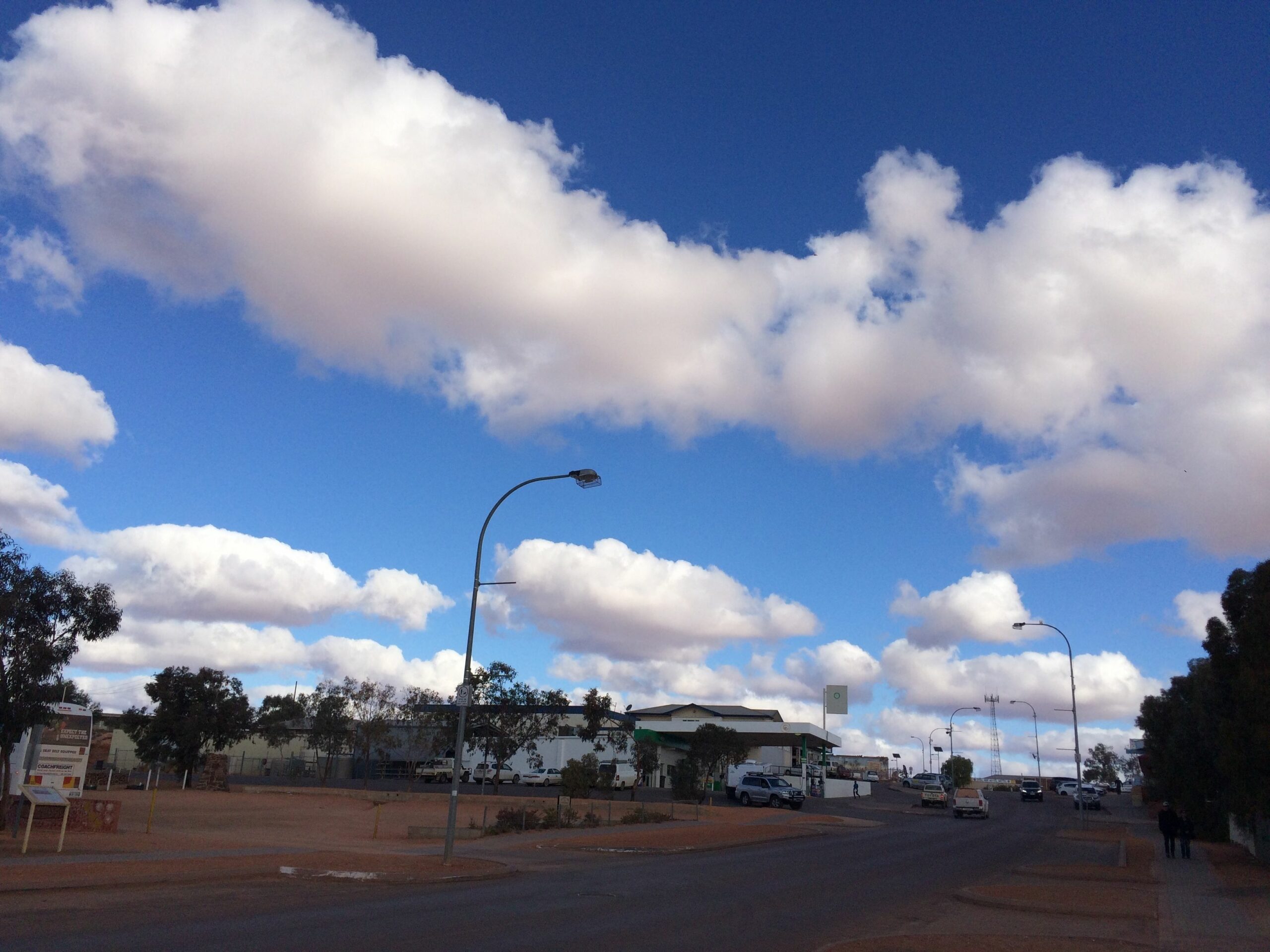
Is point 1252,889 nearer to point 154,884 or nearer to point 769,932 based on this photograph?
point 769,932

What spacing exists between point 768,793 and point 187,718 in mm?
34415

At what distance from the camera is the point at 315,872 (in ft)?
62.2

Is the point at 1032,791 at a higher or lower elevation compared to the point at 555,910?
lower

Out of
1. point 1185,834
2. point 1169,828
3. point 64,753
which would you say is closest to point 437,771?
point 64,753

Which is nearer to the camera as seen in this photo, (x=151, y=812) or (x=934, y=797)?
(x=151, y=812)

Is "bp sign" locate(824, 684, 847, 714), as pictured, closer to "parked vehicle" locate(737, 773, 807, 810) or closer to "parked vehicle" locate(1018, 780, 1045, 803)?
"parked vehicle" locate(1018, 780, 1045, 803)

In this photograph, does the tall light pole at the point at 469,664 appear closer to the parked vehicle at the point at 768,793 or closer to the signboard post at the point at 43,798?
the signboard post at the point at 43,798

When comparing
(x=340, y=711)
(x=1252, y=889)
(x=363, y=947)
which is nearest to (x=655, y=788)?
(x=340, y=711)

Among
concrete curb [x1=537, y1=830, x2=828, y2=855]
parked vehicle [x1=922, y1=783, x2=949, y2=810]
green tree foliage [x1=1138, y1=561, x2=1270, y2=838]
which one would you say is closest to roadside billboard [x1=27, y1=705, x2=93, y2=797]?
concrete curb [x1=537, y1=830, x2=828, y2=855]

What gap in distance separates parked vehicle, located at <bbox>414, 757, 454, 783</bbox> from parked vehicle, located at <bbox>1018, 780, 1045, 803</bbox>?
5066cm

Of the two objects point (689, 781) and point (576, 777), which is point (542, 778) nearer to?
point (689, 781)

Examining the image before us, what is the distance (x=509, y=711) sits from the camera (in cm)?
4984

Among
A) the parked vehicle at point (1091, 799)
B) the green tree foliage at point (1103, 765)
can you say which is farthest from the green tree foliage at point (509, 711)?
the green tree foliage at point (1103, 765)

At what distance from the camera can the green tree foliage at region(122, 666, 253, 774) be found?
2237 inches
